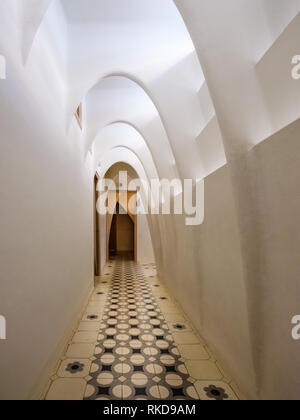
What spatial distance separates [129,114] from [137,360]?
4447 millimetres

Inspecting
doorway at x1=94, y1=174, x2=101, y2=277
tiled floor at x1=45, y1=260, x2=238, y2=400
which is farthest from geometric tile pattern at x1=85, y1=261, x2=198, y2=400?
doorway at x1=94, y1=174, x2=101, y2=277

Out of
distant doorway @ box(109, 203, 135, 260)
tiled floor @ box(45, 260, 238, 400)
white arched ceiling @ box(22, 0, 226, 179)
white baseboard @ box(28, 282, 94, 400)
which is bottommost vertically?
tiled floor @ box(45, 260, 238, 400)

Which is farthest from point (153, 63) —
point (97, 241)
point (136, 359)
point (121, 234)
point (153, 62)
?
point (121, 234)

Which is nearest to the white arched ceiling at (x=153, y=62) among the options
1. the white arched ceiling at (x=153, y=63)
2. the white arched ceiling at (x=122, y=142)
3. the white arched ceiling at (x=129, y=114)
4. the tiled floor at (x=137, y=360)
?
the white arched ceiling at (x=153, y=63)

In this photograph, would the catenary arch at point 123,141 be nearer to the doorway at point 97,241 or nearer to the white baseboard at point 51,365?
the doorway at point 97,241

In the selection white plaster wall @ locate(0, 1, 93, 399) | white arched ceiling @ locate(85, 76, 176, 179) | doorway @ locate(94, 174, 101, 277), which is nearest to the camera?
white plaster wall @ locate(0, 1, 93, 399)

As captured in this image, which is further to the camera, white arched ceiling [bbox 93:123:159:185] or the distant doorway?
the distant doorway

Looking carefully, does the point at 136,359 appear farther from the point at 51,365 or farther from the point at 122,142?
the point at 122,142

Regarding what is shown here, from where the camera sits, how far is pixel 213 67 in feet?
5.39

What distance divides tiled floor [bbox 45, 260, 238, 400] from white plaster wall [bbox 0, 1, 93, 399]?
0.91ft

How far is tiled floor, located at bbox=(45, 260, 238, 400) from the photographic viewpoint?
6.41 ft

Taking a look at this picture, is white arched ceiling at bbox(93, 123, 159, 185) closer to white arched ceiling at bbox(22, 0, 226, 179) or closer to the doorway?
the doorway

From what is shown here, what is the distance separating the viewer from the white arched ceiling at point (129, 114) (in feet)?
15.4

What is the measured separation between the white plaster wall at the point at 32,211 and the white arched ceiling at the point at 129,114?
75.3 inches
